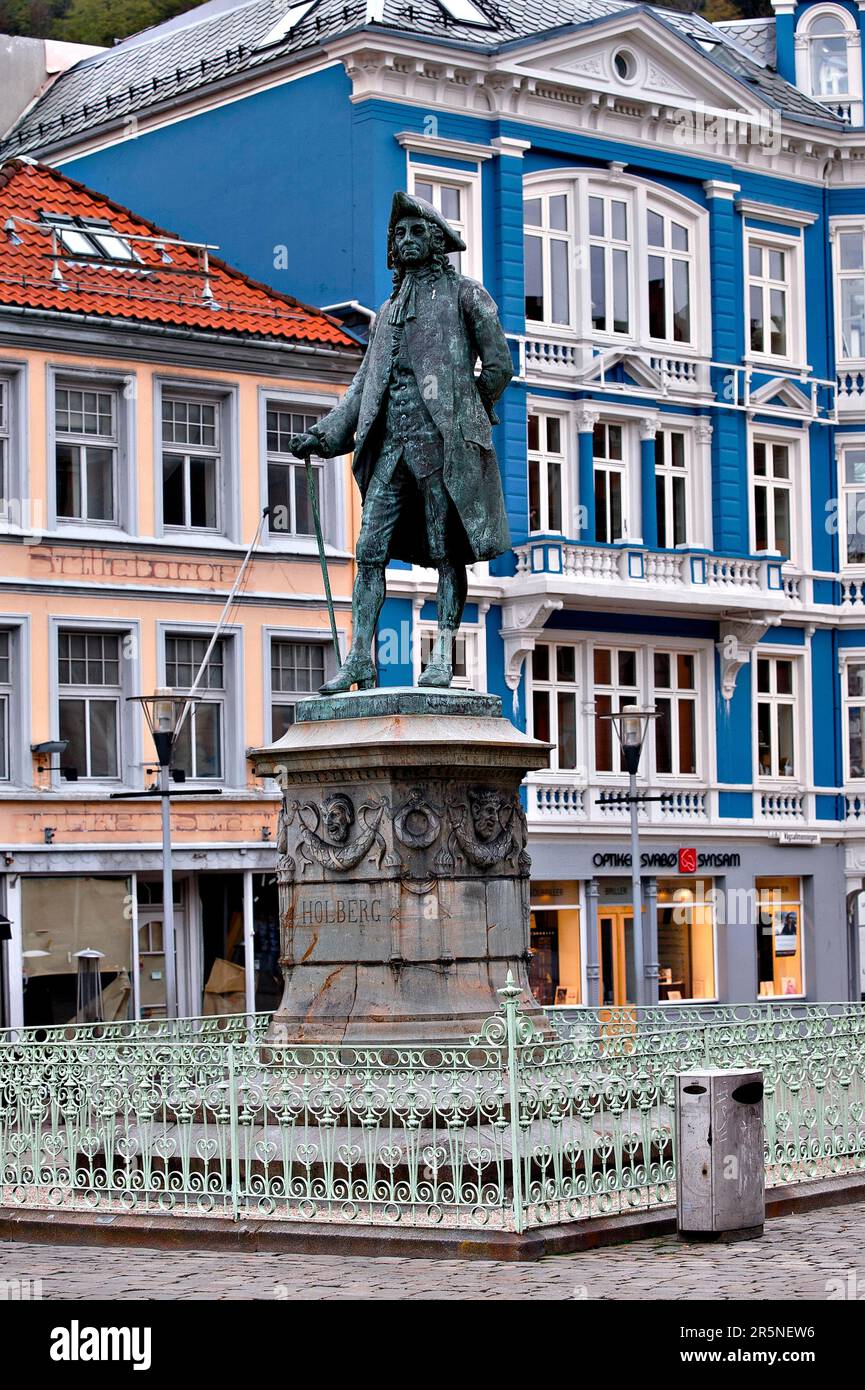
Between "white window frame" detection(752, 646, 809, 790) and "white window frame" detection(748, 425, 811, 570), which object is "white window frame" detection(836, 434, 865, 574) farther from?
"white window frame" detection(752, 646, 809, 790)

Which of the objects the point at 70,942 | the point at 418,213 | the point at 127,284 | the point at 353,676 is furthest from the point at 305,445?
the point at 127,284

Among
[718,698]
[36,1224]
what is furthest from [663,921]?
[36,1224]

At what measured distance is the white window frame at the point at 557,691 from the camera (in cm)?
3812

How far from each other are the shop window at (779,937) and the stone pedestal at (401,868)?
83.0 feet

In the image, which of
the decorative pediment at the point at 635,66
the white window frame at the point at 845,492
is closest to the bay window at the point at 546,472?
the decorative pediment at the point at 635,66

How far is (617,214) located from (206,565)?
10157 mm

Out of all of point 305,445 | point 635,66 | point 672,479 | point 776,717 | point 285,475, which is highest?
point 635,66

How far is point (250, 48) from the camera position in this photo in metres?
39.6

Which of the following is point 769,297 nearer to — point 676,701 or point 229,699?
point 676,701

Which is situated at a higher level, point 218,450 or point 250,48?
point 250,48

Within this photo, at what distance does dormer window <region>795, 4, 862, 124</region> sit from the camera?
44.5 metres

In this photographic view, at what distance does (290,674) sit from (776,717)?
10.6m

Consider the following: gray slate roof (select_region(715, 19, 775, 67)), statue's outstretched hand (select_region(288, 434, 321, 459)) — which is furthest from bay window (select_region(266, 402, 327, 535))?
statue's outstretched hand (select_region(288, 434, 321, 459))

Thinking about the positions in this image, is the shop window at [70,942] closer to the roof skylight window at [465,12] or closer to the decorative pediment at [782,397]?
the roof skylight window at [465,12]
